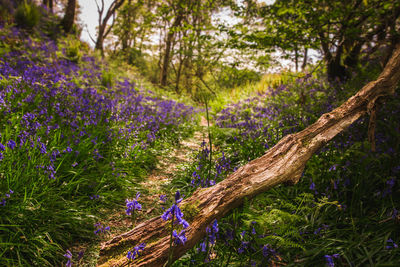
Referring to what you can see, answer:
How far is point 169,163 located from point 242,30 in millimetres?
3922

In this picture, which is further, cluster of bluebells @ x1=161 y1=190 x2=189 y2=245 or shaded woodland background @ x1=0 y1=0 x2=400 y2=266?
shaded woodland background @ x1=0 y1=0 x2=400 y2=266

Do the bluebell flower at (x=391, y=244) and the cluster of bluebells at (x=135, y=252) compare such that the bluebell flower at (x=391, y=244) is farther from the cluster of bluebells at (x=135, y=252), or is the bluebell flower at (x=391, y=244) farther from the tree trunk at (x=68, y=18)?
the tree trunk at (x=68, y=18)

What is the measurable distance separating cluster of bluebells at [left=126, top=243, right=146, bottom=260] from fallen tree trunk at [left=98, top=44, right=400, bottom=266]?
3cm

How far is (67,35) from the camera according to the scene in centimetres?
1177

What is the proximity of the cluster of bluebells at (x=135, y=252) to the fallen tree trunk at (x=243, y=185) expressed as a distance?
0.11 feet

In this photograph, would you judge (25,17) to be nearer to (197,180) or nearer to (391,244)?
(197,180)

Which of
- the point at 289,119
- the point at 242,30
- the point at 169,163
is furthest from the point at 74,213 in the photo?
the point at 242,30

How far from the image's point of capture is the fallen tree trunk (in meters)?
1.33

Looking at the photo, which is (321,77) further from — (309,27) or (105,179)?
(105,179)

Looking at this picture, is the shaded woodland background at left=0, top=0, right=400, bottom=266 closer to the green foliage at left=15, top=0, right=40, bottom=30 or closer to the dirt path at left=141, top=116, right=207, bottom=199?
the dirt path at left=141, top=116, right=207, bottom=199

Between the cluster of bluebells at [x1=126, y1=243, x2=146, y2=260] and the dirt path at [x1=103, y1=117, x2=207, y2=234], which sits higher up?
the cluster of bluebells at [x1=126, y1=243, x2=146, y2=260]

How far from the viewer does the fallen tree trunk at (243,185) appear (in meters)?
1.33

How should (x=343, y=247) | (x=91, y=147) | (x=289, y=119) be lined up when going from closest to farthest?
(x=343, y=247) → (x=91, y=147) → (x=289, y=119)

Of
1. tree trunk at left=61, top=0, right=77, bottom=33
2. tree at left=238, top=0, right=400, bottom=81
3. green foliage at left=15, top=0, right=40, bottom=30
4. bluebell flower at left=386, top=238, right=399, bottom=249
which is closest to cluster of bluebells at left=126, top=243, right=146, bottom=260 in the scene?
bluebell flower at left=386, top=238, right=399, bottom=249
